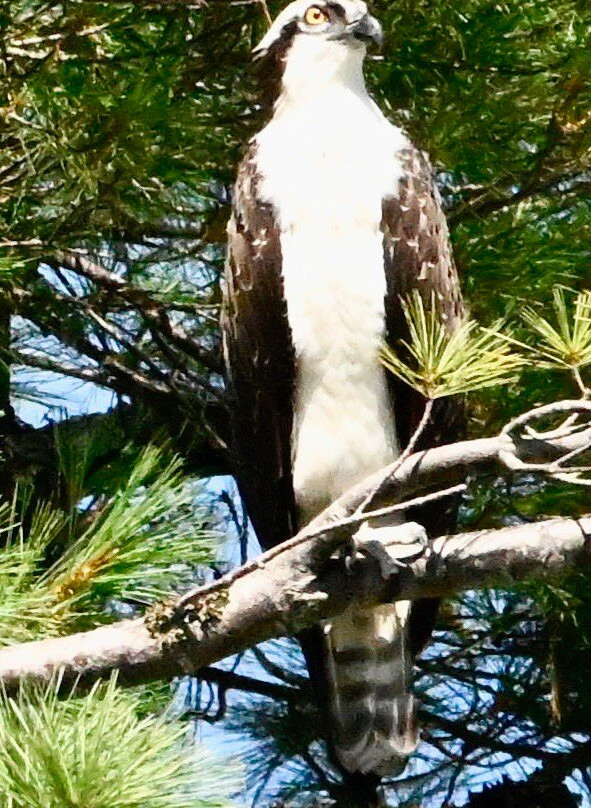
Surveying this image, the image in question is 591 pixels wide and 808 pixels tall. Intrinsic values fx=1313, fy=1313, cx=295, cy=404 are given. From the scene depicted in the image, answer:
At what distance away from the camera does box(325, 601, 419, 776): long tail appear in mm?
2320

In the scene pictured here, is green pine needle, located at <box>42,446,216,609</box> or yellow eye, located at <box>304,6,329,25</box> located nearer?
green pine needle, located at <box>42,446,216,609</box>

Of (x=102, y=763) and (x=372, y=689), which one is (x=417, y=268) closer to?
(x=372, y=689)

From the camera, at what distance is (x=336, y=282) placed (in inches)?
83.6

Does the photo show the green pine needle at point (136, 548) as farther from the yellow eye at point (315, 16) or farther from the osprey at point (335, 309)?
the yellow eye at point (315, 16)

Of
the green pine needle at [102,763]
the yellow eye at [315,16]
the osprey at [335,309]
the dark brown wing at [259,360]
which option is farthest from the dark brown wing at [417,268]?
the green pine needle at [102,763]

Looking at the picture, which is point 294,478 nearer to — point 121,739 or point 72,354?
Answer: point 72,354

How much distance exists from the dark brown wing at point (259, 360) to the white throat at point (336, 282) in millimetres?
23

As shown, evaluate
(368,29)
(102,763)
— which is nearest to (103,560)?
(102,763)

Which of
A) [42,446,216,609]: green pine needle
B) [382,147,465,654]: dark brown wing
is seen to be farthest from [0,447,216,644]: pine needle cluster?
[382,147,465,654]: dark brown wing

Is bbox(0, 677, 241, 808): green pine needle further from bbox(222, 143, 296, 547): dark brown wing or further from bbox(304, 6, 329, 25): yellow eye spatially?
bbox(304, 6, 329, 25): yellow eye

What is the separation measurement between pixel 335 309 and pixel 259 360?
0.17 meters

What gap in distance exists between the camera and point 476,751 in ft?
7.89

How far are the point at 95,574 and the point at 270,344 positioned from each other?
0.60 metres

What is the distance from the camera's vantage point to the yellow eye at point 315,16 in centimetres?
236
